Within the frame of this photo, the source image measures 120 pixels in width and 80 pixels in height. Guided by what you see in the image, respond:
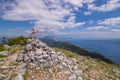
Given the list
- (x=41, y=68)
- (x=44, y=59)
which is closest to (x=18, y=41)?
(x=44, y=59)

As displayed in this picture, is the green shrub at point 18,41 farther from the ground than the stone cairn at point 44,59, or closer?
farther from the ground

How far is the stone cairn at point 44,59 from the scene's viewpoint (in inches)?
779

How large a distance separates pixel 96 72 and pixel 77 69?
9.33 ft

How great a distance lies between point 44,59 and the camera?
20500 mm

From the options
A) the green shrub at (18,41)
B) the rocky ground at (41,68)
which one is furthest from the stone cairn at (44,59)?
the green shrub at (18,41)

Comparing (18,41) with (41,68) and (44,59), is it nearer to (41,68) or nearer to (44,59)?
(44,59)

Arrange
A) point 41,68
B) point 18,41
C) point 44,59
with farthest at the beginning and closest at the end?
1. point 18,41
2. point 44,59
3. point 41,68

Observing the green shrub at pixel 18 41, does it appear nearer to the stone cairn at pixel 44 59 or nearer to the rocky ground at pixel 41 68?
the rocky ground at pixel 41 68

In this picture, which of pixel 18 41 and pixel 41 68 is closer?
pixel 41 68

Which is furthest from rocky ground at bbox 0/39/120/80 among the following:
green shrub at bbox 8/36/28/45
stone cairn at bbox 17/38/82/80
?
green shrub at bbox 8/36/28/45

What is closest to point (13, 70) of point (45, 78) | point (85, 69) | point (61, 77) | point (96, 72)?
point (45, 78)

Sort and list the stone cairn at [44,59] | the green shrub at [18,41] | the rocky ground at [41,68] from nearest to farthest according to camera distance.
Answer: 1. the rocky ground at [41,68]
2. the stone cairn at [44,59]
3. the green shrub at [18,41]

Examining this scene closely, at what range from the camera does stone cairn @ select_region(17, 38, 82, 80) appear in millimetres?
→ 19797

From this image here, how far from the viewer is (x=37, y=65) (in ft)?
64.8
